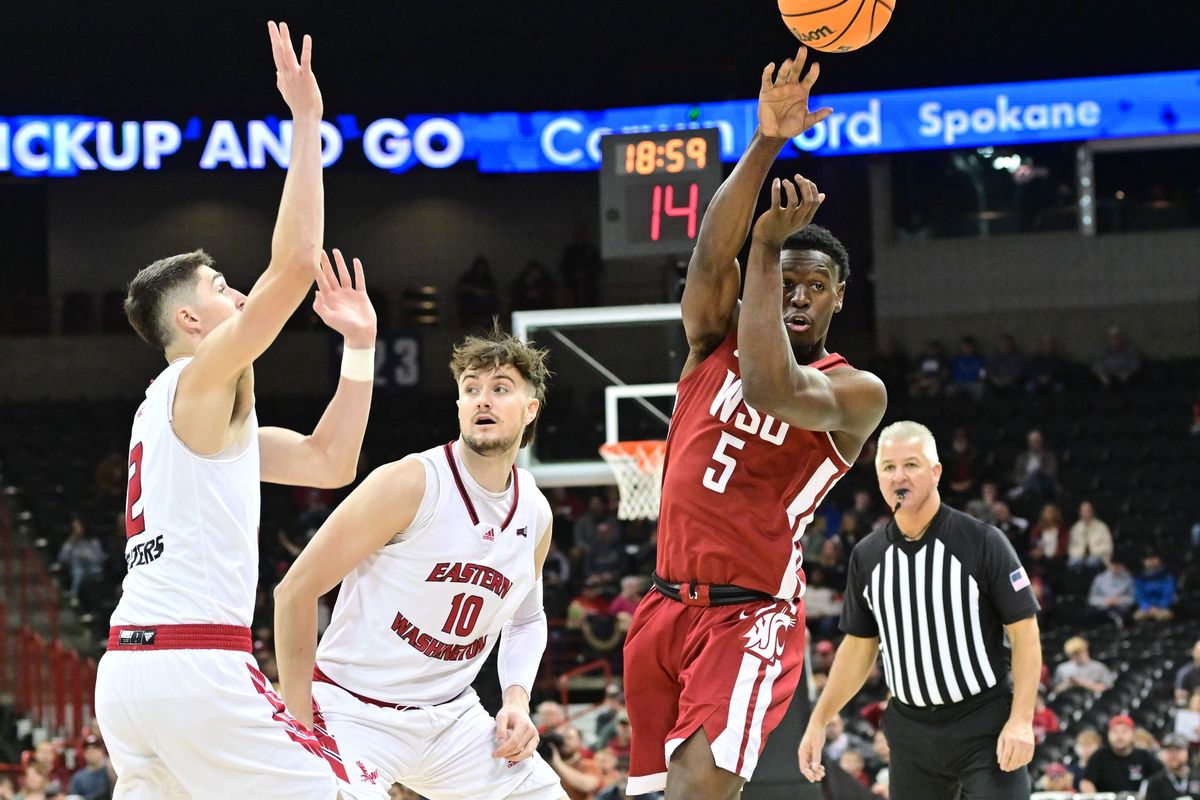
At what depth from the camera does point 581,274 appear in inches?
950

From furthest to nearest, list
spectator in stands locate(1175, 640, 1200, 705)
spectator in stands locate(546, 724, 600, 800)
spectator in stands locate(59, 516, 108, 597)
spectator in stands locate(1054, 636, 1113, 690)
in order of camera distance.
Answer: spectator in stands locate(59, 516, 108, 597), spectator in stands locate(1054, 636, 1113, 690), spectator in stands locate(1175, 640, 1200, 705), spectator in stands locate(546, 724, 600, 800)

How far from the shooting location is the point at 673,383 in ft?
36.8

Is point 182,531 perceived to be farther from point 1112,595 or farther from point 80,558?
point 80,558

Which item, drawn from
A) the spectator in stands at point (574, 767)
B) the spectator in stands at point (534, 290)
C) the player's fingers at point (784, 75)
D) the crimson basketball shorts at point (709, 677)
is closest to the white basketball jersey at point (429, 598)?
the crimson basketball shorts at point (709, 677)

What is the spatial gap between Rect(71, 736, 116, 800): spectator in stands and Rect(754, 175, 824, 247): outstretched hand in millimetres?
9737

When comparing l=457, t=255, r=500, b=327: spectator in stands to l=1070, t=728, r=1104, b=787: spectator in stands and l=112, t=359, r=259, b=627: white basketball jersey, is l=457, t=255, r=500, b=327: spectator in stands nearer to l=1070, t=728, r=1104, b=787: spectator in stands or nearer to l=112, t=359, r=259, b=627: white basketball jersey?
l=1070, t=728, r=1104, b=787: spectator in stands

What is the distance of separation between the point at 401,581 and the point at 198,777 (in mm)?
1203

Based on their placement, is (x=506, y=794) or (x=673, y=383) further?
(x=673, y=383)

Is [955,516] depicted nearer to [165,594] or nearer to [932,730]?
[932,730]

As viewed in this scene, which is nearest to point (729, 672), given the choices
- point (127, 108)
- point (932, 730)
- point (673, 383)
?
point (932, 730)

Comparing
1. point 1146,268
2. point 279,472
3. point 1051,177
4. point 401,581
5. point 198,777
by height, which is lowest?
point 198,777

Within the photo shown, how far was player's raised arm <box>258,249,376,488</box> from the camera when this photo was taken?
184 inches

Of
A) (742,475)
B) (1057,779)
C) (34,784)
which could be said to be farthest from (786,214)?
(34,784)

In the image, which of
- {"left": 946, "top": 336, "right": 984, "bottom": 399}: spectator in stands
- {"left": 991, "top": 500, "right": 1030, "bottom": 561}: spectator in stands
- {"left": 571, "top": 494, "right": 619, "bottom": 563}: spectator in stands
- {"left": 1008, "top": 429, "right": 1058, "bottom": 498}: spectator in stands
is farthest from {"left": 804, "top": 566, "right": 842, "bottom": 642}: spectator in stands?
{"left": 946, "top": 336, "right": 984, "bottom": 399}: spectator in stands
